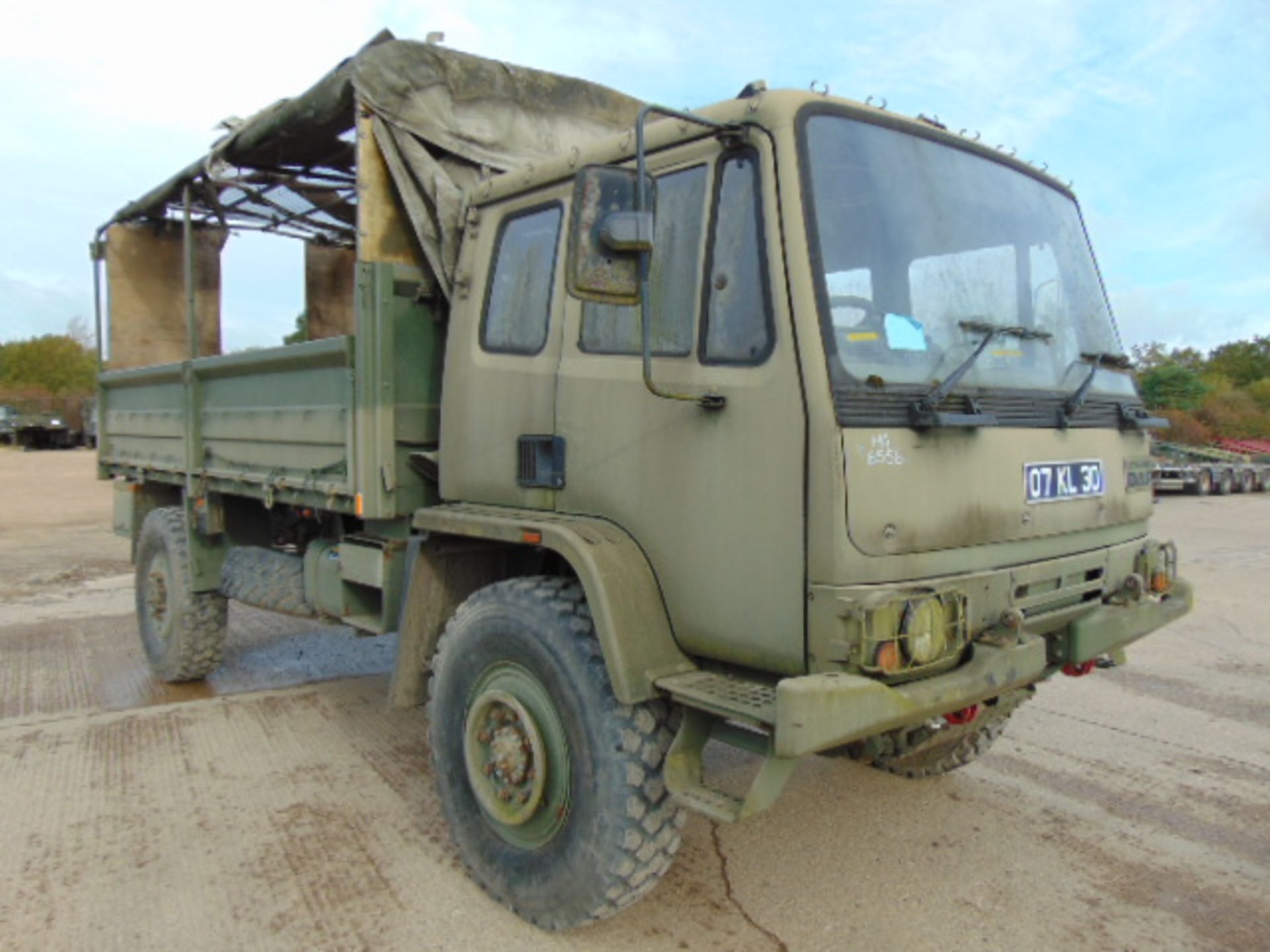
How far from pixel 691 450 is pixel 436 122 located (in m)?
2.08

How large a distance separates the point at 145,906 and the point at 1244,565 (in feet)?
37.3

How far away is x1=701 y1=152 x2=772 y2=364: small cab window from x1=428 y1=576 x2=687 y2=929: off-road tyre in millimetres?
934

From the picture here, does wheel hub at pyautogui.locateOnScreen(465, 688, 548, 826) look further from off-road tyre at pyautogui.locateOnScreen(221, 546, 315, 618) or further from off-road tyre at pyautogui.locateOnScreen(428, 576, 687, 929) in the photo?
off-road tyre at pyautogui.locateOnScreen(221, 546, 315, 618)

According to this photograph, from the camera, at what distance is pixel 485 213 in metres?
3.93

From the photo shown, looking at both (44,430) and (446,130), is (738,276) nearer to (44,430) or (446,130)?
(446,130)

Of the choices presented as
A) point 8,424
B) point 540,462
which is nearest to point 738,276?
point 540,462

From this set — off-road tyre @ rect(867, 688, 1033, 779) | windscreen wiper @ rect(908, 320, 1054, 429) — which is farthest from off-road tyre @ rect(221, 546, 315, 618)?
windscreen wiper @ rect(908, 320, 1054, 429)

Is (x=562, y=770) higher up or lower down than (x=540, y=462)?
lower down

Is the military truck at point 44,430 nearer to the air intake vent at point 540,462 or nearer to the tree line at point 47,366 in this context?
the tree line at point 47,366

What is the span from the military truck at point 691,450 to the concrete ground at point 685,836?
35 centimetres

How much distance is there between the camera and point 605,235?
8.82ft

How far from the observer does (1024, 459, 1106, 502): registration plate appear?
3137mm

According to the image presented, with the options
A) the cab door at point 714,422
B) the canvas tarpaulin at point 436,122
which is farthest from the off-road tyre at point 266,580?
the cab door at point 714,422

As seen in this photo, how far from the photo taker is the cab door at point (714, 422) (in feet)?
9.03
